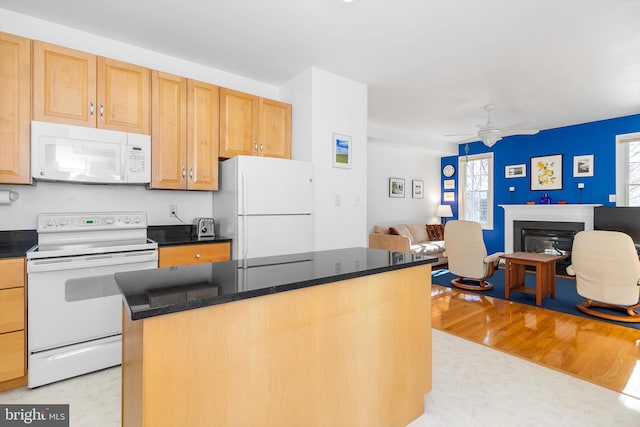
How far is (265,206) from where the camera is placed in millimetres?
2975

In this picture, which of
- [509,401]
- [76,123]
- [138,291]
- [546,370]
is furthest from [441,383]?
[76,123]

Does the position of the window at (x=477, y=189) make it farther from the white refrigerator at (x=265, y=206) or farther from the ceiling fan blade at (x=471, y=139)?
the white refrigerator at (x=265, y=206)

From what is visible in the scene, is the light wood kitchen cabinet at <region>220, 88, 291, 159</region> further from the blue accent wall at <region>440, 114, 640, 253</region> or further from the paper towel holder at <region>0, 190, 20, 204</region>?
the blue accent wall at <region>440, 114, 640, 253</region>

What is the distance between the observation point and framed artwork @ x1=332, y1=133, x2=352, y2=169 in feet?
11.5

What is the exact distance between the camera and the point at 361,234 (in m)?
3.79

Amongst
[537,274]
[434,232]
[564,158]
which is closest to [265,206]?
[537,274]

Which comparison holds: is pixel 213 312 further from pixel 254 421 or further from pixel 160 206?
pixel 160 206

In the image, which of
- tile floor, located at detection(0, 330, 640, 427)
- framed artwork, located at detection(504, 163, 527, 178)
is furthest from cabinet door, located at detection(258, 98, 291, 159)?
framed artwork, located at detection(504, 163, 527, 178)

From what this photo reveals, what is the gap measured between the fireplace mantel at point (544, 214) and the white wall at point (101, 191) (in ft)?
18.0

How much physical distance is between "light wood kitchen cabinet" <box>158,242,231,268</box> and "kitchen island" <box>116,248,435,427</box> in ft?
4.29

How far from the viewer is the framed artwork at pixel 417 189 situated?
7.27 meters

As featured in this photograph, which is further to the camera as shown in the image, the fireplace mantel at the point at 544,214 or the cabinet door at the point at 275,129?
the fireplace mantel at the point at 544,214

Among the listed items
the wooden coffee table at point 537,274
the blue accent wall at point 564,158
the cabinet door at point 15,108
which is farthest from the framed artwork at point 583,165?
the cabinet door at point 15,108

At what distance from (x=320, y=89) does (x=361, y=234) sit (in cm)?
169
